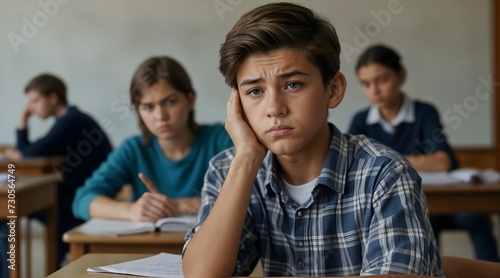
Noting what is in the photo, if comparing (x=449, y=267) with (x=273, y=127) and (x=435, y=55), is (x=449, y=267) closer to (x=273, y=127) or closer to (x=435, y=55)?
(x=273, y=127)

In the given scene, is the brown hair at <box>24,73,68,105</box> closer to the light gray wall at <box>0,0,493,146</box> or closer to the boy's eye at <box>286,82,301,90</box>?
the light gray wall at <box>0,0,493,146</box>

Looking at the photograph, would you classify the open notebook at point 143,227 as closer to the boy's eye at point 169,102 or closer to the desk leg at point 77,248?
the desk leg at point 77,248

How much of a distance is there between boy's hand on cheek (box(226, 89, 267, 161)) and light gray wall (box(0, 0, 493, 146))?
439 centimetres

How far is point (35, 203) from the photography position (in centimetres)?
352

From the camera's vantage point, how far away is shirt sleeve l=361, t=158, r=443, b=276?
1.37m

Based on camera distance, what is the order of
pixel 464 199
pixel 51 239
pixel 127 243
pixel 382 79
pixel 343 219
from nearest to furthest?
1. pixel 343 219
2. pixel 127 243
3. pixel 464 199
4. pixel 382 79
5. pixel 51 239

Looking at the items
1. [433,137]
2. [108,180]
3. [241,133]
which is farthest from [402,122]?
[241,133]

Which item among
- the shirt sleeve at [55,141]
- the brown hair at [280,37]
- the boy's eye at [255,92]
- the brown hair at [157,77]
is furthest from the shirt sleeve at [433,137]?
the boy's eye at [255,92]

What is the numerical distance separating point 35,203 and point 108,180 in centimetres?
87

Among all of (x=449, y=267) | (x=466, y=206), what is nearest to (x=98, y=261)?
(x=449, y=267)

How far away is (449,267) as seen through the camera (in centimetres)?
149

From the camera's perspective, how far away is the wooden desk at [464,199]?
119 inches

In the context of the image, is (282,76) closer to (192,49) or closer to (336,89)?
(336,89)

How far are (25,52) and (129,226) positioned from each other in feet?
13.5
